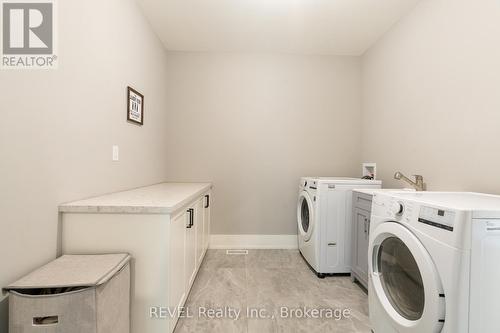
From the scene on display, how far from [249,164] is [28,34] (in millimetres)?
2216

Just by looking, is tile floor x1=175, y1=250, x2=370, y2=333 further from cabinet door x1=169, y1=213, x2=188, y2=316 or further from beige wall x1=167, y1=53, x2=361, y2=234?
beige wall x1=167, y1=53, x2=361, y2=234

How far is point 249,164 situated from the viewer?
3.01 metres

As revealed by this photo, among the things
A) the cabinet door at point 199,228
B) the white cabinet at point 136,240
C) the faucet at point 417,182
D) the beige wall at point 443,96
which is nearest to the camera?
the white cabinet at point 136,240

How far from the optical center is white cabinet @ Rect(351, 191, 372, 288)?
6.41 feet

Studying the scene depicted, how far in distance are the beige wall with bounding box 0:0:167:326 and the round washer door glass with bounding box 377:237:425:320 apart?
5.66 ft

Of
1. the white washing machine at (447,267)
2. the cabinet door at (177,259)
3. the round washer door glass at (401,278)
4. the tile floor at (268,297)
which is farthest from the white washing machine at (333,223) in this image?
the cabinet door at (177,259)

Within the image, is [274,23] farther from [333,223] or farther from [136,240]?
[136,240]

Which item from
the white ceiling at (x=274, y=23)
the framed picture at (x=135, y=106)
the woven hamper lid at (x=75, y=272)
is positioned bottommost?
the woven hamper lid at (x=75, y=272)

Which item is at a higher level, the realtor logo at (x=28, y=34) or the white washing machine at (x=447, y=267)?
the realtor logo at (x=28, y=34)

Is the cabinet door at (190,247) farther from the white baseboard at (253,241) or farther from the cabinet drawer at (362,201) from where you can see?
the cabinet drawer at (362,201)

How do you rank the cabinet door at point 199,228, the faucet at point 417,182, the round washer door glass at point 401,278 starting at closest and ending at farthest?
the round washer door glass at point 401,278 → the faucet at point 417,182 → the cabinet door at point 199,228

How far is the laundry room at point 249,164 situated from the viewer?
0.98 meters

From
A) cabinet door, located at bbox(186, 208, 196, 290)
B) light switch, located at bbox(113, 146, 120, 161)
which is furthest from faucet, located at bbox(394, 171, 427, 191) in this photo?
light switch, located at bbox(113, 146, 120, 161)

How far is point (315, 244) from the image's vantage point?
90.0 inches
